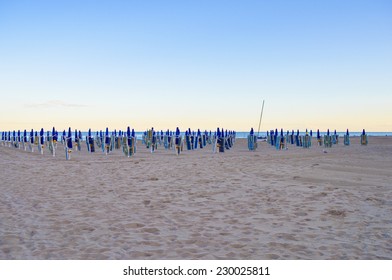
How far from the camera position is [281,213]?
16.6 feet

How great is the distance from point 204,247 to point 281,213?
1.86 metres

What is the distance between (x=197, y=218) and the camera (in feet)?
15.9

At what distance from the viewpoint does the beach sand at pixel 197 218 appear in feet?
11.6

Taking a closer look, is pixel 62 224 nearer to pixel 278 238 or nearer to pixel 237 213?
pixel 237 213

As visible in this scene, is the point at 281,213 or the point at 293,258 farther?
the point at 281,213

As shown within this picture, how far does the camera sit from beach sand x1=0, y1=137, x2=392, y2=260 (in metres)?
3.54

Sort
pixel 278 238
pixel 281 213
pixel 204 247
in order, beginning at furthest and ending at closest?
pixel 281 213, pixel 278 238, pixel 204 247
